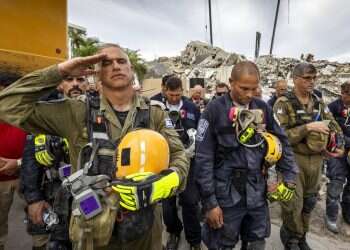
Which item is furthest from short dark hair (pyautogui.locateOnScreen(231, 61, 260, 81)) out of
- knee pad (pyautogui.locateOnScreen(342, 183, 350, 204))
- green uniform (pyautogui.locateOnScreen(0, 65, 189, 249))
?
Result: knee pad (pyautogui.locateOnScreen(342, 183, 350, 204))

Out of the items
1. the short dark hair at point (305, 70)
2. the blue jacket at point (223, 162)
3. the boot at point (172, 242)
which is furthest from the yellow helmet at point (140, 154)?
the short dark hair at point (305, 70)

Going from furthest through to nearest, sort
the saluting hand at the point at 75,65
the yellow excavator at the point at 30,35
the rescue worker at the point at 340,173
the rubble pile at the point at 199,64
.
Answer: the rubble pile at the point at 199,64 → the rescue worker at the point at 340,173 → the yellow excavator at the point at 30,35 → the saluting hand at the point at 75,65

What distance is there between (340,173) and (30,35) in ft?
15.7

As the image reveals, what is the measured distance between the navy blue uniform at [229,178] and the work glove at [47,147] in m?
1.18

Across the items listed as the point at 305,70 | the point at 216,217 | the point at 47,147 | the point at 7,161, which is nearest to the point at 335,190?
the point at 305,70

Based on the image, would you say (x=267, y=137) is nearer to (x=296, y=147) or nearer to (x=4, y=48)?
(x=296, y=147)

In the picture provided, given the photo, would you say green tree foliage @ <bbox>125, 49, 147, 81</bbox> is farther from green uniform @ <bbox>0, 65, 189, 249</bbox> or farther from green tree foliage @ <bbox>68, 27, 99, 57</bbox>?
green uniform @ <bbox>0, 65, 189, 249</bbox>

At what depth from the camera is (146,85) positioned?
13719 mm

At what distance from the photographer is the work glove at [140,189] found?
1.42 meters

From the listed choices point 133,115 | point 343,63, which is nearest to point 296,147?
point 133,115

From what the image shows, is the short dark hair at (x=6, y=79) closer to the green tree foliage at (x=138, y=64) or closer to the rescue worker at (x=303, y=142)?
the rescue worker at (x=303, y=142)

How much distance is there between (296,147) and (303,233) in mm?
1036

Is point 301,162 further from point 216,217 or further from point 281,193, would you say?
point 216,217

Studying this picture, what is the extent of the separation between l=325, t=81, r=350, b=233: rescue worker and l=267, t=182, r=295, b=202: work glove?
2.20 metres
